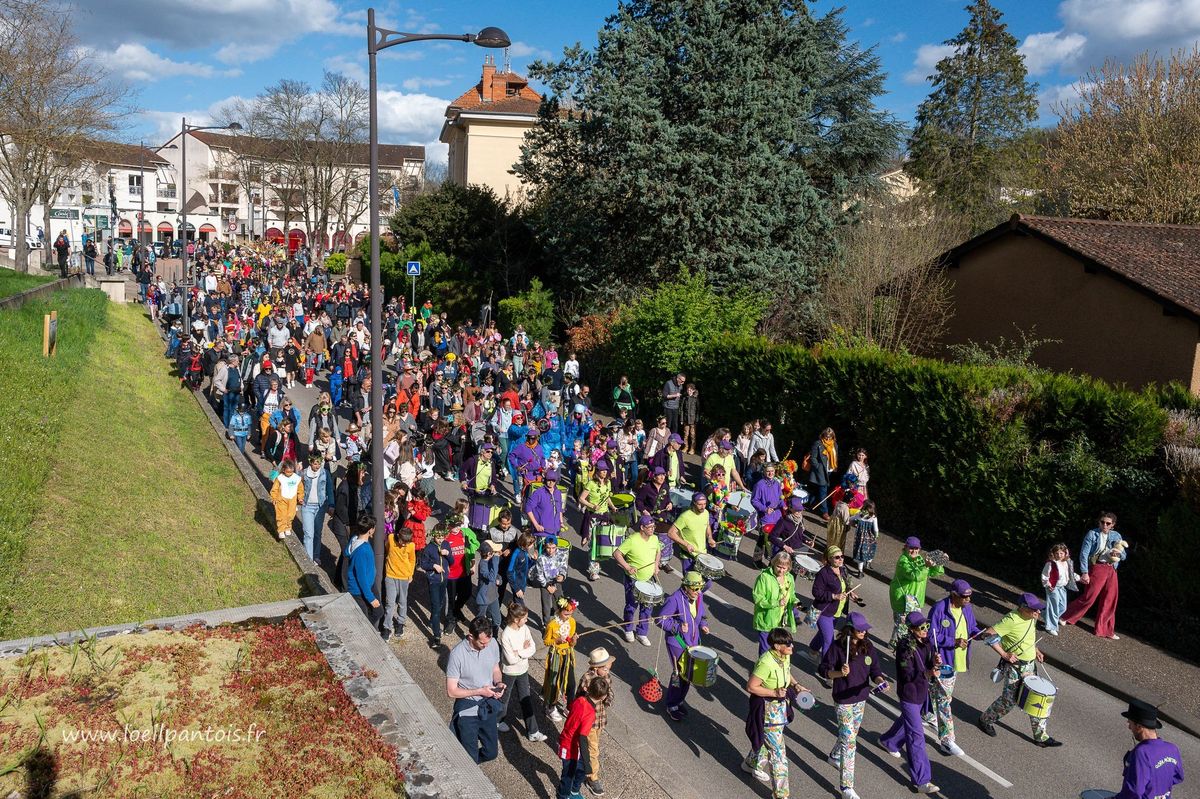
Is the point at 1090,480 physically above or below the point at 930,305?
below

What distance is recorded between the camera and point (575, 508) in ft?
53.3

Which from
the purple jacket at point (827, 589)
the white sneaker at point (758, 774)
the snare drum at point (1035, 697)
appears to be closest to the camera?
the white sneaker at point (758, 774)

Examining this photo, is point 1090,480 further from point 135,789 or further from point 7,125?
point 7,125

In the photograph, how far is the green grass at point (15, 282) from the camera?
24172mm

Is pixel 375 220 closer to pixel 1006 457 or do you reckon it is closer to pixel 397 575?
pixel 397 575

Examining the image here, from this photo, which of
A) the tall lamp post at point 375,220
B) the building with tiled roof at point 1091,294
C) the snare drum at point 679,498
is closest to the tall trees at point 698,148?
the building with tiled roof at point 1091,294

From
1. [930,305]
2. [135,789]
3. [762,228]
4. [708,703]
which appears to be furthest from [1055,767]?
[762,228]

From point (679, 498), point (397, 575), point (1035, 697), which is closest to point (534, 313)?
→ point (679, 498)

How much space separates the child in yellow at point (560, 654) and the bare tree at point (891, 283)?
14.9 meters

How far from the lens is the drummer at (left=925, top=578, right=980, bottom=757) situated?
8.40 m

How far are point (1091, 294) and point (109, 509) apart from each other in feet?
61.3

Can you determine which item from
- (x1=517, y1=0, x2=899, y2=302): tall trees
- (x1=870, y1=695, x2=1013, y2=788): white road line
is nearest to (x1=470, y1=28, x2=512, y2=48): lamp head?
(x1=870, y1=695, x2=1013, y2=788): white road line

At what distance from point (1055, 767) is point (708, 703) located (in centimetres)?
344

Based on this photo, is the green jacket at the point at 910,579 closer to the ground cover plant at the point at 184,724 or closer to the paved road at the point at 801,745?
the paved road at the point at 801,745
